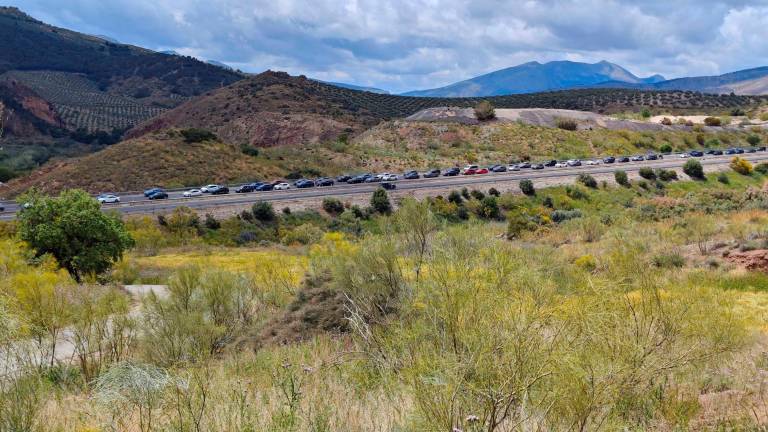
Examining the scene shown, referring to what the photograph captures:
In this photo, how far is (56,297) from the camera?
11.7m

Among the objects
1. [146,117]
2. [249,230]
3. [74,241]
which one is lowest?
[249,230]

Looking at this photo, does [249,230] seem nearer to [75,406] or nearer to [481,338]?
[75,406]

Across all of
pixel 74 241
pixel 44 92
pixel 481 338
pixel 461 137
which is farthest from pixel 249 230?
pixel 44 92

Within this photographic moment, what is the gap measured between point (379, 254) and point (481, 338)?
675cm

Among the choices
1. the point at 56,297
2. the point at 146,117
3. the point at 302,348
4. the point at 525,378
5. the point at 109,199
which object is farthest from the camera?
the point at 146,117

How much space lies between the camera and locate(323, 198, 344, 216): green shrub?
162 feet

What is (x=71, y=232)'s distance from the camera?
2455cm

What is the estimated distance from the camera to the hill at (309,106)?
9742cm

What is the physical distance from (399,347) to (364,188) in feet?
162

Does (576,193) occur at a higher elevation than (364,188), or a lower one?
lower

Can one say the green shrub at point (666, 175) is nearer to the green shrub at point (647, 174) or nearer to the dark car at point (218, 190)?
the green shrub at point (647, 174)

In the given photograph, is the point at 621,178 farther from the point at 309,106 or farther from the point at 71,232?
the point at 309,106

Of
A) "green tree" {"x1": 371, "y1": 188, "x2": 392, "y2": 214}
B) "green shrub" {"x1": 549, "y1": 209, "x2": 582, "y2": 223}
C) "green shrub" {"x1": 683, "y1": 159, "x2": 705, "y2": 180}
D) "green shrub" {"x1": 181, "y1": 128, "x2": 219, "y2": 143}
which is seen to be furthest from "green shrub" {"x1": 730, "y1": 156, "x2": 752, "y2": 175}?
"green shrub" {"x1": 181, "y1": 128, "x2": 219, "y2": 143}

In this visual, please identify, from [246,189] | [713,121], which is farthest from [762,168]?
[246,189]
